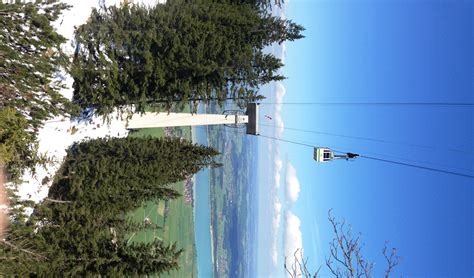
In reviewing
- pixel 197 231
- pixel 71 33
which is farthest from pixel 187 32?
pixel 197 231

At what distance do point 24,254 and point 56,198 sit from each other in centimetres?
591

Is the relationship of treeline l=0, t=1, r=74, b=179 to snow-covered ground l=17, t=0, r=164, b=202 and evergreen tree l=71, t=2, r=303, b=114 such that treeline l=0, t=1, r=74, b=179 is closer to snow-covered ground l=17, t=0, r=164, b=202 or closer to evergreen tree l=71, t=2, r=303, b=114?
snow-covered ground l=17, t=0, r=164, b=202

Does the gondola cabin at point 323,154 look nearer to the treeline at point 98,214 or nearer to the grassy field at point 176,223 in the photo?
the treeline at point 98,214

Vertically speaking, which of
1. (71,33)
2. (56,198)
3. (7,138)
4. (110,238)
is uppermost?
(71,33)

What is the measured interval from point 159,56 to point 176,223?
47.1 meters

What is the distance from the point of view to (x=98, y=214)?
88.4ft

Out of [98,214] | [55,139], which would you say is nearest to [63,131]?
[55,139]

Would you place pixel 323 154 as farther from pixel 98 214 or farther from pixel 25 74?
pixel 25 74

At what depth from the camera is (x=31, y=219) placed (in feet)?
74.9

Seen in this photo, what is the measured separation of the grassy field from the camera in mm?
57125

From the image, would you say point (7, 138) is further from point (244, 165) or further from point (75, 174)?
point (244, 165)

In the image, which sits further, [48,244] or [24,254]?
[48,244]

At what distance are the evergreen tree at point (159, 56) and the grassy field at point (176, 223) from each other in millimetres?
20757

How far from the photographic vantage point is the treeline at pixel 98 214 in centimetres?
2159
